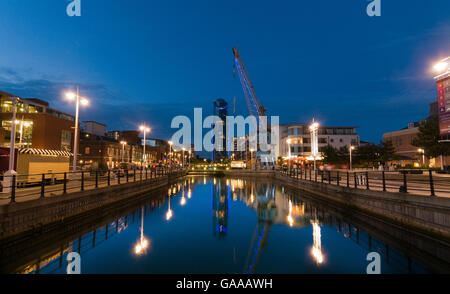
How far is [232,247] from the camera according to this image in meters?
10.5

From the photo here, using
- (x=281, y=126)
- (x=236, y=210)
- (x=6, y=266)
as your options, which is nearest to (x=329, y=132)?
(x=281, y=126)

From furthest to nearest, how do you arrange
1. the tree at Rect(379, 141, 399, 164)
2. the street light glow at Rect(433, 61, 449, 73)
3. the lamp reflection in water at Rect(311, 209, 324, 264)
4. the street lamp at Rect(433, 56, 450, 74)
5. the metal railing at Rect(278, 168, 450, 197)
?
the tree at Rect(379, 141, 399, 164), the street light glow at Rect(433, 61, 449, 73), the street lamp at Rect(433, 56, 450, 74), the metal railing at Rect(278, 168, 450, 197), the lamp reflection in water at Rect(311, 209, 324, 264)

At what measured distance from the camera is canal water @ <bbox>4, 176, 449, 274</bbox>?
8000mm

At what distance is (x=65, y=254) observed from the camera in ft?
29.3

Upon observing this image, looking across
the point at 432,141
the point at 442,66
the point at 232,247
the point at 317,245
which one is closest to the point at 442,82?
the point at 442,66

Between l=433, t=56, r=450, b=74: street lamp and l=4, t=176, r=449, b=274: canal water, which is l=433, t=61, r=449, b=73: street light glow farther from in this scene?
l=4, t=176, r=449, b=274: canal water

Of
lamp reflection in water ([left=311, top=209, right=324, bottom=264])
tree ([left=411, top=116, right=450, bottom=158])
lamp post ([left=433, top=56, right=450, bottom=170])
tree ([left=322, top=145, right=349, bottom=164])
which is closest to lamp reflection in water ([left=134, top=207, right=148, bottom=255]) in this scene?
lamp reflection in water ([left=311, top=209, right=324, bottom=264])

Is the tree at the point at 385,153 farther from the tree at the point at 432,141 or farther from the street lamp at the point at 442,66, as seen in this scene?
the street lamp at the point at 442,66

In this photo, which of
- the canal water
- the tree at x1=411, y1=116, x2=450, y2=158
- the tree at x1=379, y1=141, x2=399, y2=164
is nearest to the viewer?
the canal water

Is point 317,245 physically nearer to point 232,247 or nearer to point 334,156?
point 232,247

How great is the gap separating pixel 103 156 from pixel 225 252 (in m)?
85.7

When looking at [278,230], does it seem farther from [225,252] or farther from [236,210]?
[236,210]

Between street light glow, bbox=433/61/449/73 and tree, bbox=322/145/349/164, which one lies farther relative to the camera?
tree, bbox=322/145/349/164

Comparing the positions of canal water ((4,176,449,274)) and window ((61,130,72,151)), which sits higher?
window ((61,130,72,151))
